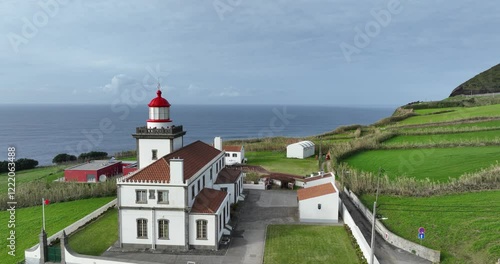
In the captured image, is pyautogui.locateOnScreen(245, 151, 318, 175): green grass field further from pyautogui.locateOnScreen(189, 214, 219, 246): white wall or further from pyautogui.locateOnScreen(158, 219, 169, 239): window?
pyautogui.locateOnScreen(158, 219, 169, 239): window

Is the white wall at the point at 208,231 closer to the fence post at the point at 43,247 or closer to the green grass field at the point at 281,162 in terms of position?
the fence post at the point at 43,247

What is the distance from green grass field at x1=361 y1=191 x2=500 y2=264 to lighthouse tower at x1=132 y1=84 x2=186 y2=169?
51.5ft

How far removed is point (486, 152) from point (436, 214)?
18.8 m

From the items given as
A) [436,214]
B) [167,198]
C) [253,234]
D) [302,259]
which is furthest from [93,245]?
[436,214]

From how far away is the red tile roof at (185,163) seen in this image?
2130 cm

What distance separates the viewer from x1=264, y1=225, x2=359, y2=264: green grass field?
1923 cm

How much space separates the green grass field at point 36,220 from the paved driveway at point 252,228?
21.5ft

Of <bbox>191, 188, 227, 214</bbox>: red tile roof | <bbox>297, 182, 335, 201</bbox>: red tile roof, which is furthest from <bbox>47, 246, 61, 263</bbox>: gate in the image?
<bbox>297, 182, 335, 201</bbox>: red tile roof

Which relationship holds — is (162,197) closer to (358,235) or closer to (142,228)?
(142,228)

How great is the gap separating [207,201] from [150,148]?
683cm

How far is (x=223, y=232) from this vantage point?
22.8 meters

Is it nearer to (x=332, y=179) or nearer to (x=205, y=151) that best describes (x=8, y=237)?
(x=205, y=151)

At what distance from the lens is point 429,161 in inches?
1423

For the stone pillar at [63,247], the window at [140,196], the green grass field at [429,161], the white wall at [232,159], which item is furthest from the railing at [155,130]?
the white wall at [232,159]
